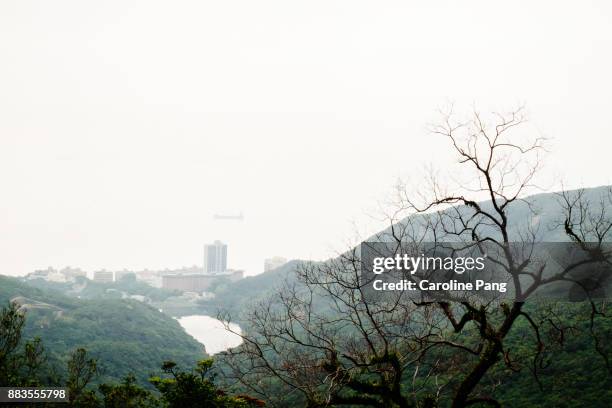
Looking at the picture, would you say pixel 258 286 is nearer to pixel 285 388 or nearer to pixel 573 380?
pixel 285 388

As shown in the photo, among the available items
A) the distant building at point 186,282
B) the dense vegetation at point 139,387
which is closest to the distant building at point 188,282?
the distant building at point 186,282

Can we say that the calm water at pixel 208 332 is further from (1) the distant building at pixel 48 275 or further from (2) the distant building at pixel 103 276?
(2) the distant building at pixel 103 276

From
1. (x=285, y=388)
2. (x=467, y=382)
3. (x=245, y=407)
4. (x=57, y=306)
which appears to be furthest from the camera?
(x=57, y=306)

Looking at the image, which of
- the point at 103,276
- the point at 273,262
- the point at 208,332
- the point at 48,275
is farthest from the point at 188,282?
the point at 208,332

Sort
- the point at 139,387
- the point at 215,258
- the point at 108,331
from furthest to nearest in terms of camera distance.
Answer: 1. the point at 215,258
2. the point at 108,331
3. the point at 139,387

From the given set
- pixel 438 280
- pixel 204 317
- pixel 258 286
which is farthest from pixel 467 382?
pixel 204 317

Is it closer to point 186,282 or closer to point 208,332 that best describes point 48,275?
point 186,282
